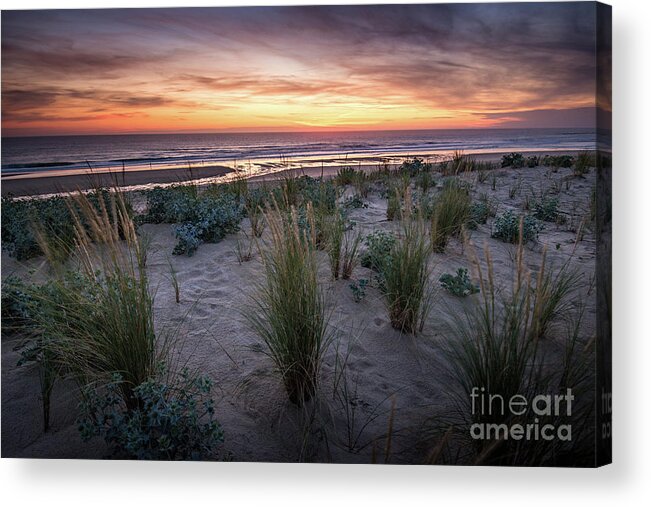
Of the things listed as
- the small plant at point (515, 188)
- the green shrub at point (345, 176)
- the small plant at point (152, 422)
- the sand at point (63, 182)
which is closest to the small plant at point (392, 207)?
the green shrub at point (345, 176)

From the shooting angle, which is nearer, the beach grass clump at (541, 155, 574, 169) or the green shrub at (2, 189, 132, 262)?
the beach grass clump at (541, 155, 574, 169)

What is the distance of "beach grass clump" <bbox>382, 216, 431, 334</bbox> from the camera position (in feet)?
9.61

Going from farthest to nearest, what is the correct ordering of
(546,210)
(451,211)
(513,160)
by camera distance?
(513,160)
(451,211)
(546,210)

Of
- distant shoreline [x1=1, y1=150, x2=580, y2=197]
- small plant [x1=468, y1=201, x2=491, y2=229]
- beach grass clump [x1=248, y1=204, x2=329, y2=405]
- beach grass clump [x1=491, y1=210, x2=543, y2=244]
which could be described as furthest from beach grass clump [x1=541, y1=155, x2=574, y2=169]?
beach grass clump [x1=248, y1=204, x2=329, y2=405]

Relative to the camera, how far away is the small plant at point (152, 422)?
2.41m

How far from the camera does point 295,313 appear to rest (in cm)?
254

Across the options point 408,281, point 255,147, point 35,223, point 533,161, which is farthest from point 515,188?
point 35,223

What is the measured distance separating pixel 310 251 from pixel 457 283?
0.89m

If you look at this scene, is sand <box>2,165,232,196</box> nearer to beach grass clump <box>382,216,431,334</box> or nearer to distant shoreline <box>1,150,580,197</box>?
distant shoreline <box>1,150,580,197</box>

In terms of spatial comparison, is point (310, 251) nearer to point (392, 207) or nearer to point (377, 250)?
point (377, 250)

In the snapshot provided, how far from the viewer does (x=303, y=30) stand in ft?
9.36

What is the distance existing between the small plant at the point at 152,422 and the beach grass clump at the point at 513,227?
221 centimetres

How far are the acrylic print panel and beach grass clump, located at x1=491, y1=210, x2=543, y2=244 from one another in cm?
3

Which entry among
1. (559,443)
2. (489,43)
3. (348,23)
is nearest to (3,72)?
(348,23)
